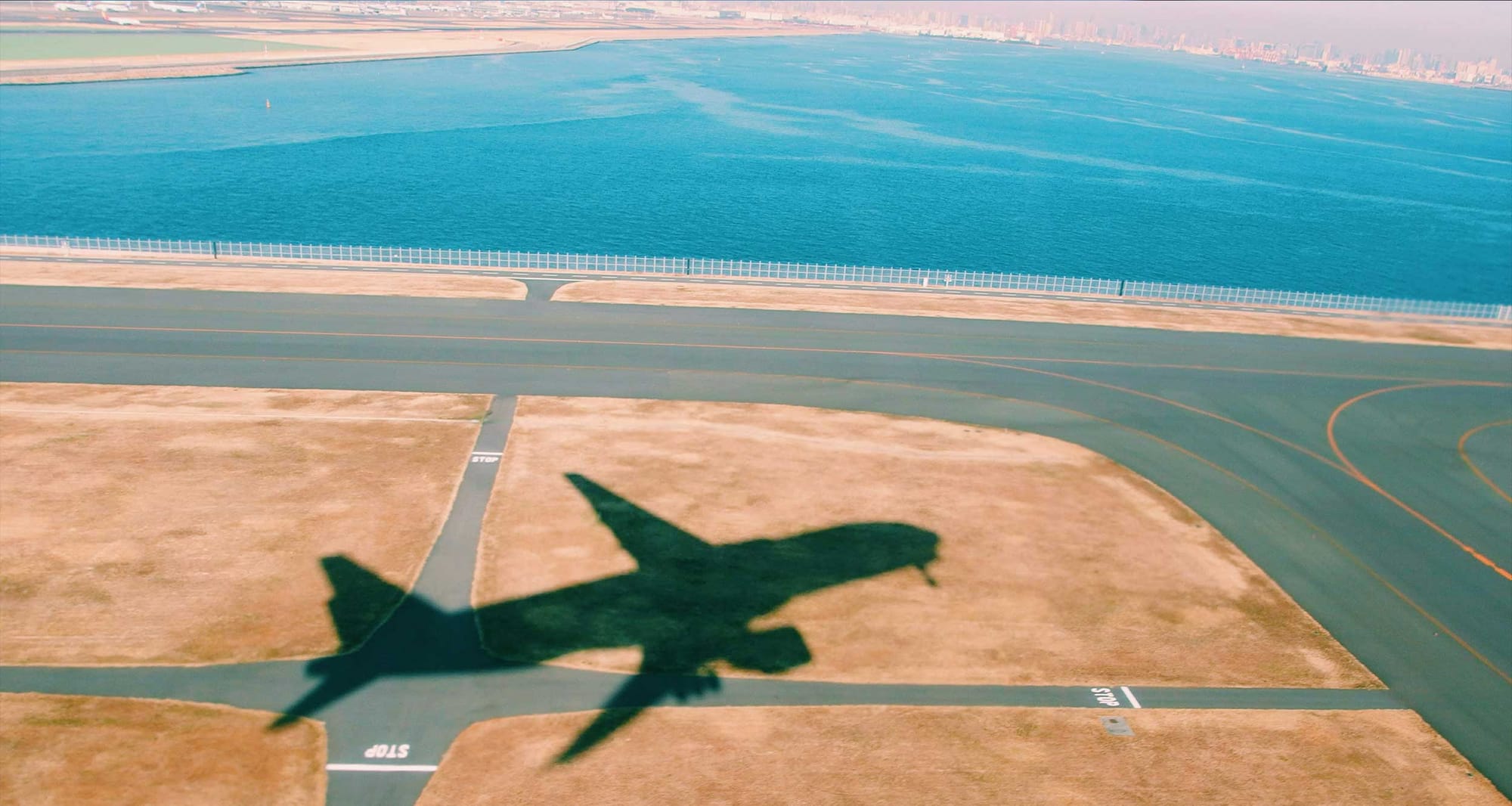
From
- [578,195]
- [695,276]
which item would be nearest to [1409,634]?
[695,276]

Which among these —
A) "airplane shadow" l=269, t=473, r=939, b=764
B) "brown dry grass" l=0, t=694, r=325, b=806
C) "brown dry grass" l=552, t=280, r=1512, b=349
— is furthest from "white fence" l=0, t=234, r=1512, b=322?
"brown dry grass" l=0, t=694, r=325, b=806

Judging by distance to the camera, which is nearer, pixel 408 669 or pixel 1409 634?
pixel 408 669

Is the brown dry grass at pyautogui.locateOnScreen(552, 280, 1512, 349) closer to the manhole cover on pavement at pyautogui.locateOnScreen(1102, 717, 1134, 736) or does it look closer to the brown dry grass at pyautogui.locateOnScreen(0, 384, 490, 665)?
the brown dry grass at pyautogui.locateOnScreen(0, 384, 490, 665)

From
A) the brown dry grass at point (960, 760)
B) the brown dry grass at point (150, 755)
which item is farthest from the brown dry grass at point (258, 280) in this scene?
the brown dry grass at point (960, 760)

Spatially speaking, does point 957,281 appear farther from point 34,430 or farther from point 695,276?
point 34,430

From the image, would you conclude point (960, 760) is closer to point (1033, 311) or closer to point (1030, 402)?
point (1030, 402)

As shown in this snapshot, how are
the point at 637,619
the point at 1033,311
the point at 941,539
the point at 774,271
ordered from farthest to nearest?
1. the point at 774,271
2. the point at 1033,311
3. the point at 941,539
4. the point at 637,619

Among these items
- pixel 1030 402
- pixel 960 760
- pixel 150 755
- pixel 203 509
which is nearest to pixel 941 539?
pixel 960 760
